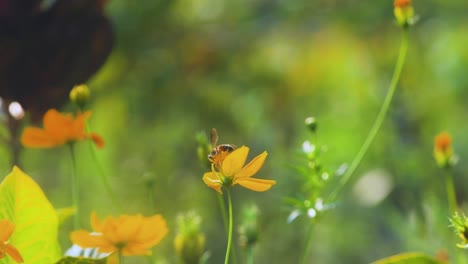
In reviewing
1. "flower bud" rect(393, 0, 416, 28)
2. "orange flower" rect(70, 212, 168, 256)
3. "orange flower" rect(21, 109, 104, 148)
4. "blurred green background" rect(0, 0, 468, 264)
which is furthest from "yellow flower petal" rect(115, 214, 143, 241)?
"blurred green background" rect(0, 0, 468, 264)

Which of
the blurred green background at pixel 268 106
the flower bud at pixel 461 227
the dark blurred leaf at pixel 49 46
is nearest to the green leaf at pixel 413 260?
the flower bud at pixel 461 227

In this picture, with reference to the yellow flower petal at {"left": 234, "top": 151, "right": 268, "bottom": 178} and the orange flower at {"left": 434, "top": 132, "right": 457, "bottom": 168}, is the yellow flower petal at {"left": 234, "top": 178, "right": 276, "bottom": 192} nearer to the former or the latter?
the yellow flower petal at {"left": 234, "top": 151, "right": 268, "bottom": 178}

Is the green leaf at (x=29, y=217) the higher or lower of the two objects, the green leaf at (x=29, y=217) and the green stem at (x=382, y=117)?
the lower

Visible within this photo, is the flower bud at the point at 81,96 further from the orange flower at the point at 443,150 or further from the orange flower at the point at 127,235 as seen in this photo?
the orange flower at the point at 443,150

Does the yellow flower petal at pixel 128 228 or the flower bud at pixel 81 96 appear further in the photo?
the flower bud at pixel 81 96

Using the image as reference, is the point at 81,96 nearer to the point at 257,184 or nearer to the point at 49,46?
the point at 49,46

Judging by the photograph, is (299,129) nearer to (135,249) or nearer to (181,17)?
(181,17)

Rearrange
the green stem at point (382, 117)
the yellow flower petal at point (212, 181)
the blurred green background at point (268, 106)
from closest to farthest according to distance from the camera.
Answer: the yellow flower petal at point (212, 181)
the green stem at point (382, 117)
the blurred green background at point (268, 106)
